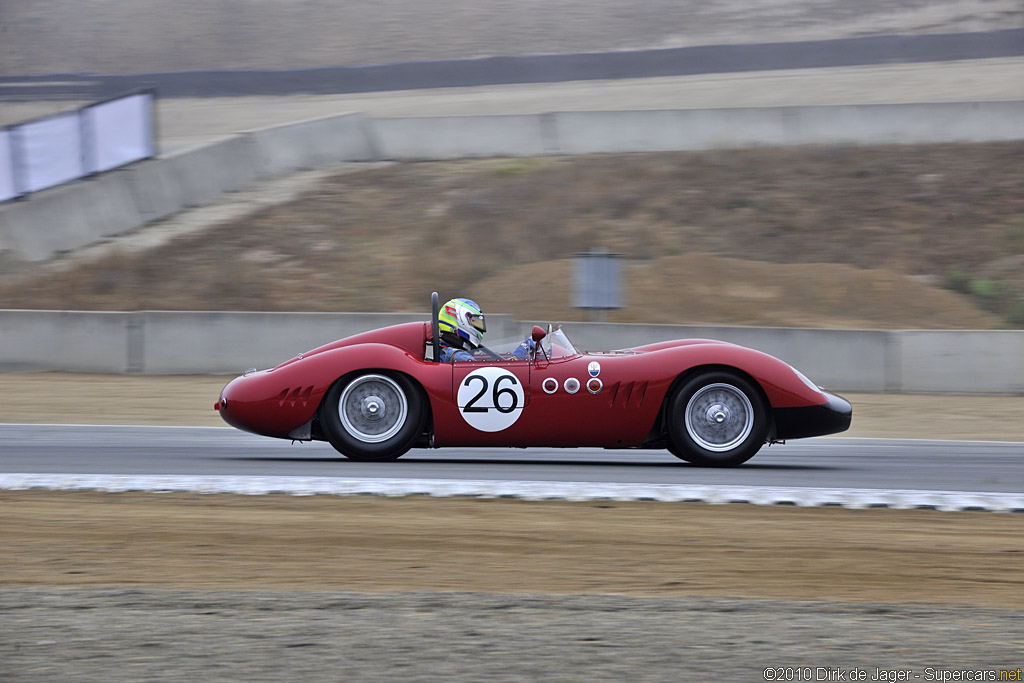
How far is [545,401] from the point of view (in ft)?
25.9

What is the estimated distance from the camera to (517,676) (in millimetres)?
3676

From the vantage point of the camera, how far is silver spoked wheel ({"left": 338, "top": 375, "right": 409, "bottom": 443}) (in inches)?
318

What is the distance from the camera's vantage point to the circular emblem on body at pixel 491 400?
7.91 m

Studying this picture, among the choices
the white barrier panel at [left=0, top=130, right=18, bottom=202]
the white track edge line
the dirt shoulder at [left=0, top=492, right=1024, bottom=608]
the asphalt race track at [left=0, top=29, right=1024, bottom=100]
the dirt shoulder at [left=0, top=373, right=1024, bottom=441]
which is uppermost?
the asphalt race track at [left=0, top=29, right=1024, bottom=100]

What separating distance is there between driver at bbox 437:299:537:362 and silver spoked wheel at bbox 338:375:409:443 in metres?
0.49

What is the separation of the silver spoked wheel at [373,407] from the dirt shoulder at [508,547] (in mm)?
1456

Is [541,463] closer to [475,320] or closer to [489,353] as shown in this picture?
[489,353]

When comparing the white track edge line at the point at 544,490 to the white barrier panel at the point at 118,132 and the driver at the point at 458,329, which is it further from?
the white barrier panel at the point at 118,132

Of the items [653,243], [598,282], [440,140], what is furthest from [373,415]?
[440,140]

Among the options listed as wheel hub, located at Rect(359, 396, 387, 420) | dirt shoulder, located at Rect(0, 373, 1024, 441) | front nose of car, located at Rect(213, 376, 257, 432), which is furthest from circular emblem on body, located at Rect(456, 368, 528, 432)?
dirt shoulder, located at Rect(0, 373, 1024, 441)

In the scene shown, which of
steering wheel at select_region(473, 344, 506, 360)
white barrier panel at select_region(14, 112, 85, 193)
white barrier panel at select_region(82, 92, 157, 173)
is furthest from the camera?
Result: white barrier panel at select_region(82, 92, 157, 173)

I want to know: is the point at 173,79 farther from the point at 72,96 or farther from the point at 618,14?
the point at 618,14

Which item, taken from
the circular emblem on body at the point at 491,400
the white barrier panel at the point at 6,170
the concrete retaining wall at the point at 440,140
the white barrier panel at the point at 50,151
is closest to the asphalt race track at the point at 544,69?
the concrete retaining wall at the point at 440,140

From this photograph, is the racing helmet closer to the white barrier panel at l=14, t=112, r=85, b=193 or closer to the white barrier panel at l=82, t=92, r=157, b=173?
the white barrier panel at l=14, t=112, r=85, b=193
